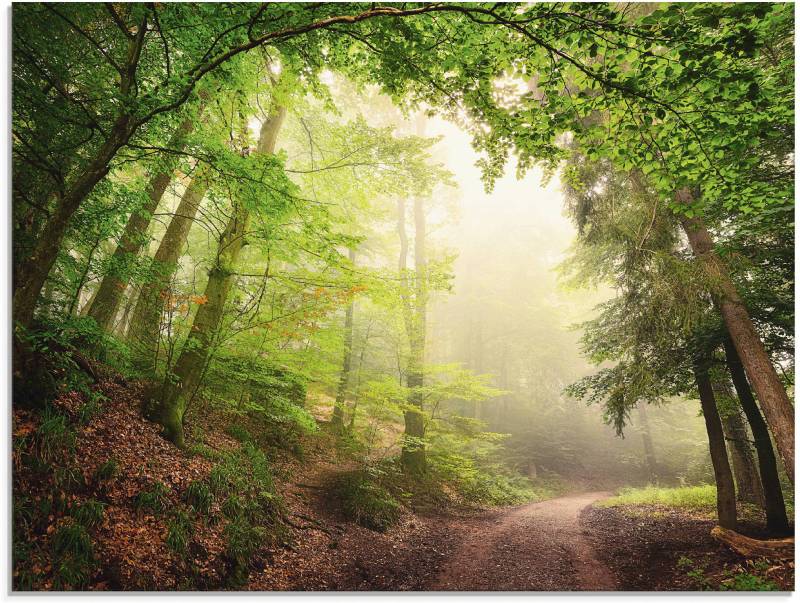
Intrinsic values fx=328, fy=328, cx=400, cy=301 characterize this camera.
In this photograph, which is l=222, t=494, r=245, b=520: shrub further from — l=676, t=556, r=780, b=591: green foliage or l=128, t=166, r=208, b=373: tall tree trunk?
l=676, t=556, r=780, b=591: green foliage

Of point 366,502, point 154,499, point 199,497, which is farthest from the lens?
point 366,502

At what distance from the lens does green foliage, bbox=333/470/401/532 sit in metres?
5.67

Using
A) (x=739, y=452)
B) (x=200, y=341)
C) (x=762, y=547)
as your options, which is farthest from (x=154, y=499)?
(x=739, y=452)

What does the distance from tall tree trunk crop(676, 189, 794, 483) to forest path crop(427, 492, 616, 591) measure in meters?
2.78

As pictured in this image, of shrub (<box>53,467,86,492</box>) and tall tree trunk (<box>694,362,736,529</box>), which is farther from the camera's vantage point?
tall tree trunk (<box>694,362,736,529</box>)

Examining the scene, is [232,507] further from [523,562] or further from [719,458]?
[719,458]

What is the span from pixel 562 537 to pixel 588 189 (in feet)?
22.3

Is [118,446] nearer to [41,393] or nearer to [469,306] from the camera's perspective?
[41,393]

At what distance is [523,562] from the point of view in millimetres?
4723

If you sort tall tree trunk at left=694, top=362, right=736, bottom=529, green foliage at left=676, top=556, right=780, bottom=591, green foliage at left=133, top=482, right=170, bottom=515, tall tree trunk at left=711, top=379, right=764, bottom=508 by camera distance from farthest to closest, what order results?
tall tree trunk at left=711, top=379, right=764, bottom=508 → tall tree trunk at left=694, top=362, right=736, bottom=529 → green foliage at left=676, top=556, right=780, bottom=591 → green foliage at left=133, top=482, right=170, bottom=515

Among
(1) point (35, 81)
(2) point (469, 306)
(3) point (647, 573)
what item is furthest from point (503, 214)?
(1) point (35, 81)

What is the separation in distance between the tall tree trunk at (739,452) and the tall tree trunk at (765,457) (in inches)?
82.2

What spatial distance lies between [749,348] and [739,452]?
203 inches

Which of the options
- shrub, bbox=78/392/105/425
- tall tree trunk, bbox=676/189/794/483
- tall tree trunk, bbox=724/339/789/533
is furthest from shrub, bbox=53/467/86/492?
tall tree trunk, bbox=724/339/789/533
